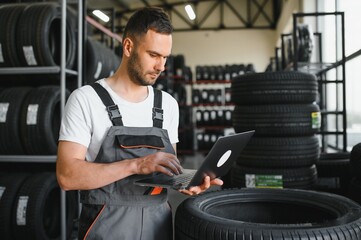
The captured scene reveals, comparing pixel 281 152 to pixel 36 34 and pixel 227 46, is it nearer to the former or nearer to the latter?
pixel 36 34

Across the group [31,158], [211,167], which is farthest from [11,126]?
[211,167]

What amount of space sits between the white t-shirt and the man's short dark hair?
246 mm

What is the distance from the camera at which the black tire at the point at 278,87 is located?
2.74m

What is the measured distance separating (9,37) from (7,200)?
135 centimetres

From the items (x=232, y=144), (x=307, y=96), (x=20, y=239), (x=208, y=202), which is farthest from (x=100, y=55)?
(x=232, y=144)

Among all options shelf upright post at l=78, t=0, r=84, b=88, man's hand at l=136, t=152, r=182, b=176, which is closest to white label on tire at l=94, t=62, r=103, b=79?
shelf upright post at l=78, t=0, r=84, b=88

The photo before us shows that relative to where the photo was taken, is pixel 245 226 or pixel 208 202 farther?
pixel 208 202

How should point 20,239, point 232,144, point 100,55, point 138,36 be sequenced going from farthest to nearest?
point 100,55 → point 20,239 → point 138,36 → point 232,144

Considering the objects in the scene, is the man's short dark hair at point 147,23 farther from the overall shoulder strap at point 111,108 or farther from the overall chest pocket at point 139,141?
the overall chest pocket at point 139,141

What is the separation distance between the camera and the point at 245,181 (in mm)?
2896

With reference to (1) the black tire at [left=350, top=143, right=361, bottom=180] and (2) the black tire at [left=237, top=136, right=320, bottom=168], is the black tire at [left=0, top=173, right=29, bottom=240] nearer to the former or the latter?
(2) the black tire at [left=237, top=136, right=320, bottom=168]

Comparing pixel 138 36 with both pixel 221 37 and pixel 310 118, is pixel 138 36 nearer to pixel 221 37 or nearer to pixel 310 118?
pixel 310 118

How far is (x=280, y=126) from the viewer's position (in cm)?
277

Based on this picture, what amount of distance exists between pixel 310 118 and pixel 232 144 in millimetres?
1646
